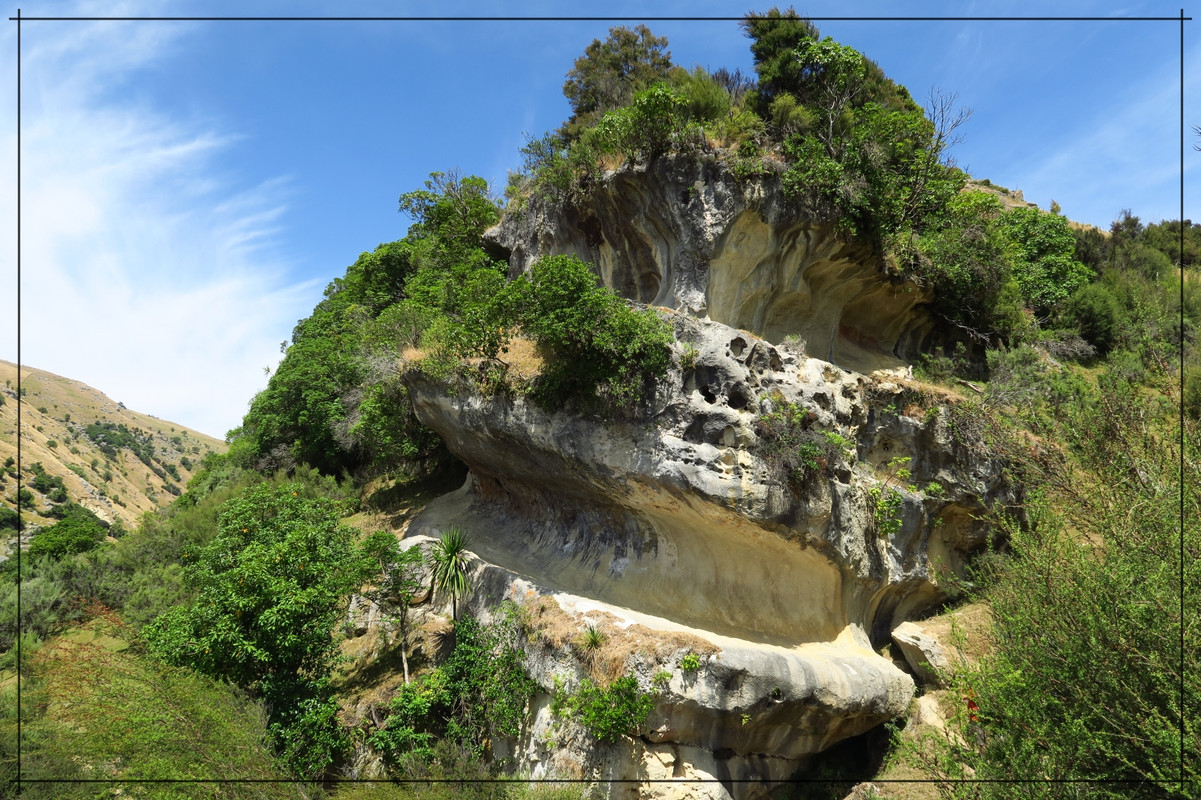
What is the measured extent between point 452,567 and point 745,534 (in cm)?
704

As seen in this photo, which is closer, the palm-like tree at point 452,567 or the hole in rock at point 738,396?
the hole in rock at point 738,396

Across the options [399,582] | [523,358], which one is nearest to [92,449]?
[399,582]

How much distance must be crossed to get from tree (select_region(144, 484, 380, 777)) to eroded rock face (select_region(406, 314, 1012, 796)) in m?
3.60

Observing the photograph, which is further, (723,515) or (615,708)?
(723,515)

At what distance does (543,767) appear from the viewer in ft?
41.5

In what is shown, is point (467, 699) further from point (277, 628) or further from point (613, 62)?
point (613, 62)

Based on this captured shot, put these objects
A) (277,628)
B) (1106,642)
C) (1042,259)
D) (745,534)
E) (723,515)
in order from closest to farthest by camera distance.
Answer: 1. (1106,642)
2. (723,515)
3. (277,628)
4. (745,534)
5. (1042,259)

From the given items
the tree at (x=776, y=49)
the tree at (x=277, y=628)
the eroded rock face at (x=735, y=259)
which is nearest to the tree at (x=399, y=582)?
the tree at (x=277, y=628)

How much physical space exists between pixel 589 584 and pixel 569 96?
25.5 metres

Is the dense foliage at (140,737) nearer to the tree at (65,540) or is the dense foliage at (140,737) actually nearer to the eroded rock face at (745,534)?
the eroded rock face at (745,534)

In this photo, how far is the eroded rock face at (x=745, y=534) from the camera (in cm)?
1287

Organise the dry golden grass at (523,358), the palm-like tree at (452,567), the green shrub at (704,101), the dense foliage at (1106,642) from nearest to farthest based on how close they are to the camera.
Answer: the dense foliage at (1106,642)
the dry golden grass at (523,358)
the palm-like tree at (452,567)
the green shrub at (704,101)

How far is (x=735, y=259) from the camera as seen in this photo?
17781 mm

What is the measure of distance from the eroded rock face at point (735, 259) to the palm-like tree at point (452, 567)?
27.2 feet
